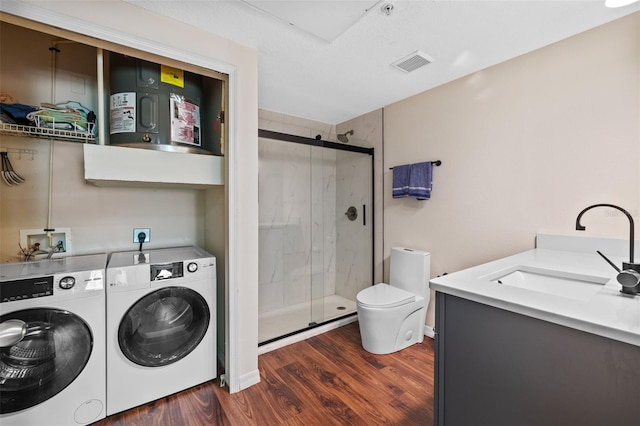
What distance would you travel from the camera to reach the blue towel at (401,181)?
253cm

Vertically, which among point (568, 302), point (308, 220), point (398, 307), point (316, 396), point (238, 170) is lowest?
point (316, 396)

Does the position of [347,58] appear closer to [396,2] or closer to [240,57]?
[396,2]

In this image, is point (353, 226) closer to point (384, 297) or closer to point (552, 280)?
point (384, 297)

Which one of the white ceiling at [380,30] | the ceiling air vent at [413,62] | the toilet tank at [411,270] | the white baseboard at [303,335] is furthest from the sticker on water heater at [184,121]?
the toilet tank at [411,270]

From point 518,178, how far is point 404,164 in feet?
3.21

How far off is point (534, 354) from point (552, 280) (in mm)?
715

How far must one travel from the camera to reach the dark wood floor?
5.00 feet

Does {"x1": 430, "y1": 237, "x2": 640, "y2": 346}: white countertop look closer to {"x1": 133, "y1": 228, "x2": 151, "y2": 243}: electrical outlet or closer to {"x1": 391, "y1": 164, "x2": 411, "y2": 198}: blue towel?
{"x1": 391, "y1": 164, "x2": 411, "y2": 198}: blue towel

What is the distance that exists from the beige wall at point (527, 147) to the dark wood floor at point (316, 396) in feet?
2.58

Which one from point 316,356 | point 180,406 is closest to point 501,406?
point 316,356

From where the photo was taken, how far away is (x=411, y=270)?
7.93 ft

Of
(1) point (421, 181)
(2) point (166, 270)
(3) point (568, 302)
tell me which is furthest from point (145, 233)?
(3) point (568, 302)

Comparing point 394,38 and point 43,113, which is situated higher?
point 394,38

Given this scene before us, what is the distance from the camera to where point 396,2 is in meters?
1.40
